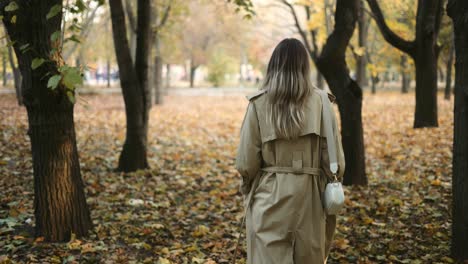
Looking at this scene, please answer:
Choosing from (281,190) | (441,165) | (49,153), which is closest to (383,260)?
(281,190)

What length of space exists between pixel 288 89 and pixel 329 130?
1.35ft

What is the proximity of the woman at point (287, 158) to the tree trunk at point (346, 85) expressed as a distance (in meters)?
4.53

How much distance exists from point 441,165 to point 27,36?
7.71 m

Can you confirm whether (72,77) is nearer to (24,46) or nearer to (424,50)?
(24,46)

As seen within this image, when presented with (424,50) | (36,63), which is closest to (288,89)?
(36,63)

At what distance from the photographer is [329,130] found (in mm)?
3248

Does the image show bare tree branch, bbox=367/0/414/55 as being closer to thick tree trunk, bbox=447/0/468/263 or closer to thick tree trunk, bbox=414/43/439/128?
thick tree trunk, bbox=414/43/439/128

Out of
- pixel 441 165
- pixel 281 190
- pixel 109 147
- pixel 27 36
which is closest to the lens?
pixel 281 190

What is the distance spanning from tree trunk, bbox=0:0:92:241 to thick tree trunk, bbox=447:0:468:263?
3882 mm

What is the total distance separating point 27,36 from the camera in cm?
482

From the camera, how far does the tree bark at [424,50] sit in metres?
12.2

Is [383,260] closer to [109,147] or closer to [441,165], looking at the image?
[441,165]

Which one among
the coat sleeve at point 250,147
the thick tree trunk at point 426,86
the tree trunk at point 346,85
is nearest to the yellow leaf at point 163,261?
the coat sleeve at point 250,147

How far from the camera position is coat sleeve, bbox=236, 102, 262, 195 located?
3264mm
